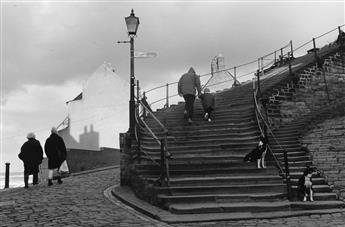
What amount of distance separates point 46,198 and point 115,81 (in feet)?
59.8

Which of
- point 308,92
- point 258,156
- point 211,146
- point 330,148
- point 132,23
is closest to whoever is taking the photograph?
point 258,156

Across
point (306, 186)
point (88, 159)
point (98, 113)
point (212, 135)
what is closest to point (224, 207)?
point (306, 186)

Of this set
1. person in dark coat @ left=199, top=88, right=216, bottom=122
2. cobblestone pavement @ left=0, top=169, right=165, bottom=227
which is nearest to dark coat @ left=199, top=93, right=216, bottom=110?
person in dark coat @ left=199, top=88, right=216, bottom=122

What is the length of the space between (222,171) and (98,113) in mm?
18131

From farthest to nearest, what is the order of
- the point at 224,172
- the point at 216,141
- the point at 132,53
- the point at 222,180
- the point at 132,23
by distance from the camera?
the point at 216,141, the point at 132,53, the point at 132,23, the point at 224,172, the point at 222,180

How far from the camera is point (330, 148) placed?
1107 cm

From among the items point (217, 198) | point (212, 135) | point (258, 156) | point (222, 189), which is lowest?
point (217, 198)

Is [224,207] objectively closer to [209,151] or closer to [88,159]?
[209,151]

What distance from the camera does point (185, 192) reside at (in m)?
8.65

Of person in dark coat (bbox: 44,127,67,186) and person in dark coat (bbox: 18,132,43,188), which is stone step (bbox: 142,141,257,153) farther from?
person in dark coat (bbox: 18,132,43,188)

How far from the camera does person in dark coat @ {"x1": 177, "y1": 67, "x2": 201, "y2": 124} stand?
13.5 m

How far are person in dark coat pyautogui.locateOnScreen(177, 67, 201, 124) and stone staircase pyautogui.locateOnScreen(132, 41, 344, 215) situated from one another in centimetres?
45

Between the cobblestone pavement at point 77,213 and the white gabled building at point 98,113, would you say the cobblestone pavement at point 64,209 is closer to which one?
the cobblestone pavement at point 77,213

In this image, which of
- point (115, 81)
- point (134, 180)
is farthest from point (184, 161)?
point (115, 81)
